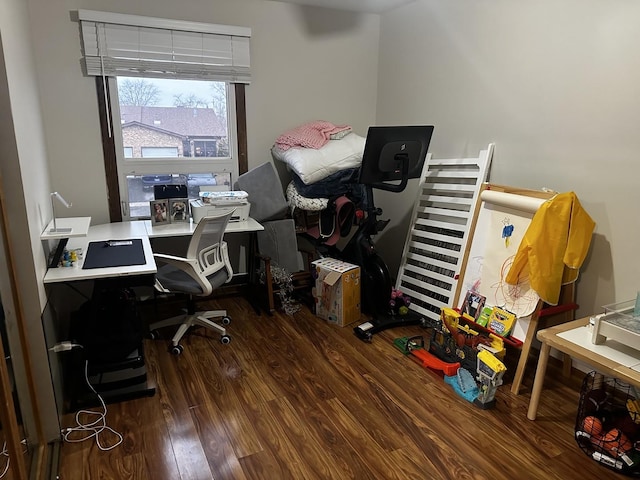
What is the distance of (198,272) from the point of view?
2779 mm

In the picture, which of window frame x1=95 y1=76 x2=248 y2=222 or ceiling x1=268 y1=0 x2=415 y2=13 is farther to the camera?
ceiling x1=268 y1=0 x2=415 y2=13

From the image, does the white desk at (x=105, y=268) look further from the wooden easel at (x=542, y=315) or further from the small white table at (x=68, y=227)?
the wooden easel at (x=542, y=315)

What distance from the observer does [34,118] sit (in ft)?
8.30

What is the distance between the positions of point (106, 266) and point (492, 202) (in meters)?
2.29

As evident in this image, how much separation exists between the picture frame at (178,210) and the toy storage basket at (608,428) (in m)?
2.81

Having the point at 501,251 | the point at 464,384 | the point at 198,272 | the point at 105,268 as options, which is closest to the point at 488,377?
the point at 464,384

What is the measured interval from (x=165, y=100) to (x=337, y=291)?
2.03 meters

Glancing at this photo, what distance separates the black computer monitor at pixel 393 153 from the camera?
9.62 feet

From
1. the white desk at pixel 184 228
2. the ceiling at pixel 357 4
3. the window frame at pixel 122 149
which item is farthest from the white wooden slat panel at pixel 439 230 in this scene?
the window frame at pixel 122 149

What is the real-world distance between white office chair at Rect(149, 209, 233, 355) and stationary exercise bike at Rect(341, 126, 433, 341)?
100 cm

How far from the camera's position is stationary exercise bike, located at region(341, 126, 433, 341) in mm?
2971

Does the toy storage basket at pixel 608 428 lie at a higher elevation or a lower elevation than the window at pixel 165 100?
lower

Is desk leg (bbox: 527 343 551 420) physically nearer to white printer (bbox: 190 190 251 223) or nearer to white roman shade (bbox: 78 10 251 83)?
white printer (bbox: 190 190 251 223)

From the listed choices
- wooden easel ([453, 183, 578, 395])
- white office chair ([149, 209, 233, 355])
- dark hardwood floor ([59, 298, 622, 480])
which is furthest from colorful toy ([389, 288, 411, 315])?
white office chair ([149, 209, 233, 355])
